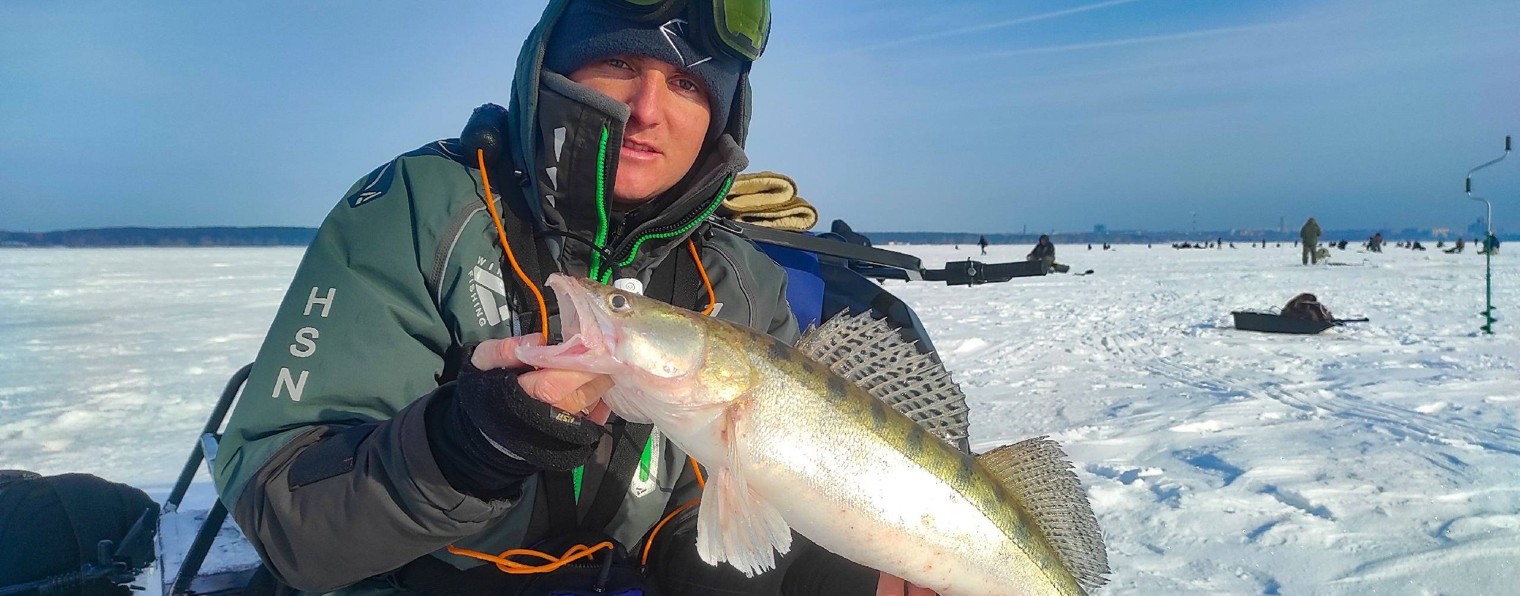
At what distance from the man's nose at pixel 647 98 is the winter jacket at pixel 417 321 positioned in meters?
0.14

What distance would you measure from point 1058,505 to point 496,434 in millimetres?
1575

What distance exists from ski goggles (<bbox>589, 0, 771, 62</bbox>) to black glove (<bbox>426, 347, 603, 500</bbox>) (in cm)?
119

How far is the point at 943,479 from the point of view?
2098 mm

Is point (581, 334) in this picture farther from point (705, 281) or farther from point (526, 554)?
point (705, 281)

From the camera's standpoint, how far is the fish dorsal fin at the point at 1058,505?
234cm

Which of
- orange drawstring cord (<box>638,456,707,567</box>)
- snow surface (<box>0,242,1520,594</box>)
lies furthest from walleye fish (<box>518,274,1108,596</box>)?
snow surface (<box>0,242,1520,594</box>)

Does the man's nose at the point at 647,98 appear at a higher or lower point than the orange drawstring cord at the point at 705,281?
higher

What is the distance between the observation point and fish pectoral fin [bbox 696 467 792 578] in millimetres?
1913

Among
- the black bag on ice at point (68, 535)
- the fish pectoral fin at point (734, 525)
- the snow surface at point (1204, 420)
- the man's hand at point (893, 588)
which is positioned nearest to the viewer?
the fish pectoral fin at point (734, 525)

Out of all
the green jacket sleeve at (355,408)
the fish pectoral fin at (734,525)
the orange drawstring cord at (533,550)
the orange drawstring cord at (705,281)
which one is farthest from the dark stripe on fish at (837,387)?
the green jacket sleeve at (355,408)

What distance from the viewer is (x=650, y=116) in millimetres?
2439

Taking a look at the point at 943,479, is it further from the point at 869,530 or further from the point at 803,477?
the point at 803,477

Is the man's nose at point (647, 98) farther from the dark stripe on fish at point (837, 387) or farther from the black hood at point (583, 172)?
the dark stripe on fish at point (837, 387)

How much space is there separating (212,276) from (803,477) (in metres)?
27.1
